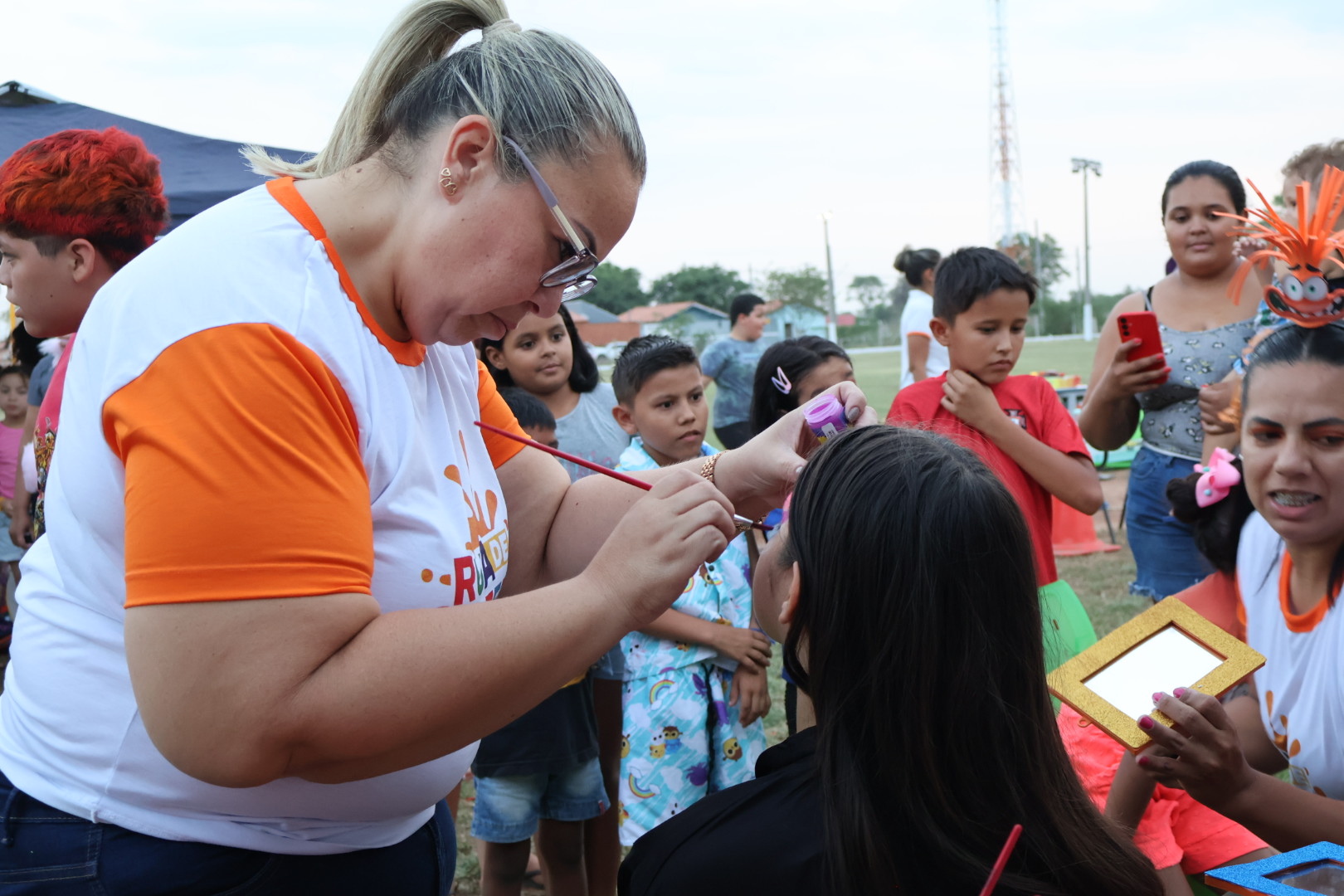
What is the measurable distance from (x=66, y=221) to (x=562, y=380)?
71.5 inches

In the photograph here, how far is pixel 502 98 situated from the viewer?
1250mm

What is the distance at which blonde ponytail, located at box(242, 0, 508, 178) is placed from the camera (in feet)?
4.71

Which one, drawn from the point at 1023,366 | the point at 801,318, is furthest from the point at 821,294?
the point at 1023,366

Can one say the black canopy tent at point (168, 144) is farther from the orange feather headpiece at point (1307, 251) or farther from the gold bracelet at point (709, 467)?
the orange feather headpiece at point (1307, 251)

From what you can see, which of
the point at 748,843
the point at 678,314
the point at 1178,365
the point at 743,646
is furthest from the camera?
the point at 678,314

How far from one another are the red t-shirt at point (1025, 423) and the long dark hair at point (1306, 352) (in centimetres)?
94

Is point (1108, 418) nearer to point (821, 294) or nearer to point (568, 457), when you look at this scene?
point (568, 457)

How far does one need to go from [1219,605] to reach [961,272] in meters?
1.38

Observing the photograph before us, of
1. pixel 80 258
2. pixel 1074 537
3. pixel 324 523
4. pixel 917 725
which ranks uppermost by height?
pixel 80 258


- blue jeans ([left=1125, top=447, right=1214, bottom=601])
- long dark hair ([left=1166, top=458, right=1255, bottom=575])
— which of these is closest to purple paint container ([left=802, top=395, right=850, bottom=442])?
long dark hair ([left=1166, top=458, right=1255, bottom=575])

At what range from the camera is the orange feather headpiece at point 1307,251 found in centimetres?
219

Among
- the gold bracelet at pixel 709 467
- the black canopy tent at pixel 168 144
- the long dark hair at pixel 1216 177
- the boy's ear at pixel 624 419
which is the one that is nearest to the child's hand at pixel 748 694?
the boy's ear at pixel 624 419

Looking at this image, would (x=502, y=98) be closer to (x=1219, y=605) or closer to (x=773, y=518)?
(x=773, y=518)

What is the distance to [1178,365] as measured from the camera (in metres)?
3.77
